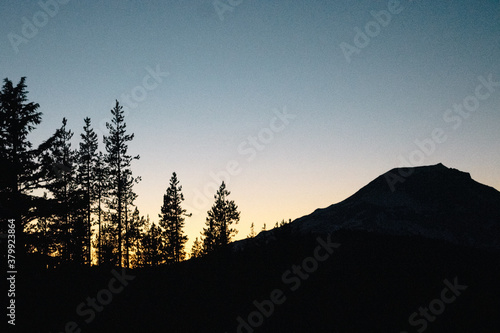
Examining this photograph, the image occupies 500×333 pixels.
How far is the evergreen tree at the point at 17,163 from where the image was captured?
1998 cm

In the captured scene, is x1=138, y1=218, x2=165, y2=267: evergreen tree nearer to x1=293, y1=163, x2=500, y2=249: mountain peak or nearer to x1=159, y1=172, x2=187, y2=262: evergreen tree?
x1=159, y1=172, x2=187, y2=262: evergreen tree

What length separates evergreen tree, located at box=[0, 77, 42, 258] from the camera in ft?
65.6

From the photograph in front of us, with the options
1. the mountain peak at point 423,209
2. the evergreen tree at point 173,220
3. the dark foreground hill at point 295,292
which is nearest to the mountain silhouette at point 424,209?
the mountain peak at point 423,209

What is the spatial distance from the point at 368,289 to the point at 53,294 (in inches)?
589

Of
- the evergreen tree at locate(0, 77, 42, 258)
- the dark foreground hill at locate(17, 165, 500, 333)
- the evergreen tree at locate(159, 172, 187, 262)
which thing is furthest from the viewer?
the evergreen tree at locate(159, 172, 187, 262)

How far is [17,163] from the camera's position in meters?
20.2

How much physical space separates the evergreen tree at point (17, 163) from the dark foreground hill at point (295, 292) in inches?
171

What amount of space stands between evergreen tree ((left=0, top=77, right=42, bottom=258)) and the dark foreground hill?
435 centimetres

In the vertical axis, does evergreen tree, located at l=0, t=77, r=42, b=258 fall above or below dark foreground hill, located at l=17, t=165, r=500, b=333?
above

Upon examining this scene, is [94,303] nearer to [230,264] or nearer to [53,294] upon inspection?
[53,294]

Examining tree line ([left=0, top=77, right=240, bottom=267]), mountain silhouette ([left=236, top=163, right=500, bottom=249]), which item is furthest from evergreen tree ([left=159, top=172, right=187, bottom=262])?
mountain silhouette ([left=236, top=163, right=500, bottom=249])

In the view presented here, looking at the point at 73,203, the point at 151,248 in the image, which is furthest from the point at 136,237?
the point at 73,203

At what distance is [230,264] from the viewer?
1407 cm

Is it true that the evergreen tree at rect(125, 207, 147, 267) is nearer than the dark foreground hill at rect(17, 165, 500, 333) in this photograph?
No
